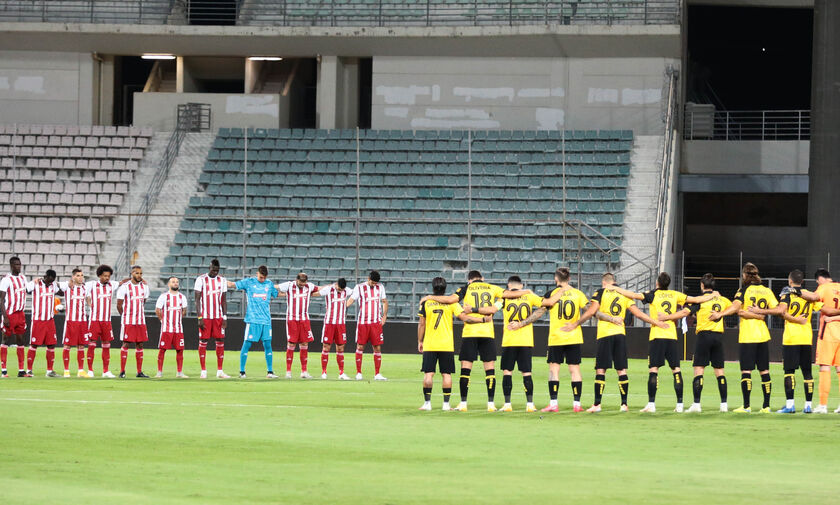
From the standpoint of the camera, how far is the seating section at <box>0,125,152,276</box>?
119ft

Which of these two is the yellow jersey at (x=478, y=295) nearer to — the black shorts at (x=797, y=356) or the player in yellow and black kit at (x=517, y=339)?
the player in yellow and black kit at (x=517, y=339)

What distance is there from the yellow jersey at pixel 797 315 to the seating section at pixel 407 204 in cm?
1464

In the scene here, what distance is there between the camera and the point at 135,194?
3872 cm

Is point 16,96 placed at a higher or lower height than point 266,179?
higher

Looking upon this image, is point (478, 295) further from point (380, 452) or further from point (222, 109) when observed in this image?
point (222, 109)

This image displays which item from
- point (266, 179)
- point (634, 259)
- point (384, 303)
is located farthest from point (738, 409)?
point (266, 179)

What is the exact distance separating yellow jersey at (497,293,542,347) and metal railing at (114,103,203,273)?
58.3ft

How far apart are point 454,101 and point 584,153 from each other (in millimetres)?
5024

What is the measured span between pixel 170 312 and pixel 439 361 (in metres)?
7.85

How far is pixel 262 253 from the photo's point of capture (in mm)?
35688

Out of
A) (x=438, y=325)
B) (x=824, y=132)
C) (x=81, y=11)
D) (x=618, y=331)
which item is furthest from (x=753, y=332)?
(x=81, y=11)

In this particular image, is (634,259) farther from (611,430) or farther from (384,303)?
(611,430)

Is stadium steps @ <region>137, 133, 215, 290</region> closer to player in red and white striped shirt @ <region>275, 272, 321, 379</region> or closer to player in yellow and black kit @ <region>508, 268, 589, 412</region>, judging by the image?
player in red and white striped shirt @ <region>275, 272, 321, 379</region>

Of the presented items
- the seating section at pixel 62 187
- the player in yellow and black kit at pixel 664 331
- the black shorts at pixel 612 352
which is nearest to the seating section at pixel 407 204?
the seating section at pixel 62 187
